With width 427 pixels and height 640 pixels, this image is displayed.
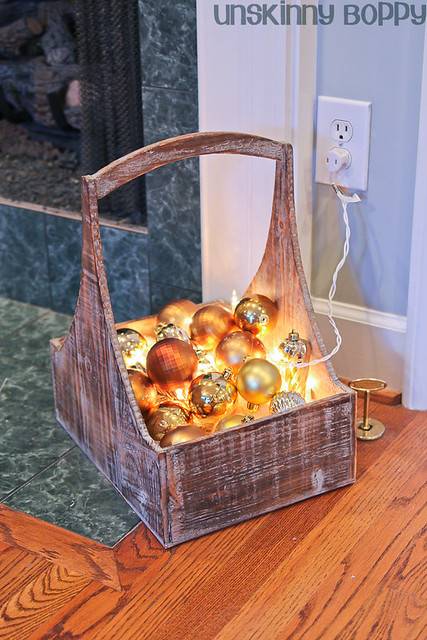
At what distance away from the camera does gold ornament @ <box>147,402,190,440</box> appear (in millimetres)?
1213

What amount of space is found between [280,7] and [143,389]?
56 centimetres

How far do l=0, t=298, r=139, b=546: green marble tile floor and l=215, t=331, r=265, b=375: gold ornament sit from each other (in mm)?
232

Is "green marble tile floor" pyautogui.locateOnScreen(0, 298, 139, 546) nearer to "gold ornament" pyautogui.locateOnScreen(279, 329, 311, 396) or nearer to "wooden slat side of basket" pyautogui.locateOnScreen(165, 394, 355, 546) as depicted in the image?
"wooden slat side of basket" pyautogui.locateOnScreen(165, 394, 355, 546)

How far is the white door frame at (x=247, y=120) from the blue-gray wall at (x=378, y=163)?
3cm

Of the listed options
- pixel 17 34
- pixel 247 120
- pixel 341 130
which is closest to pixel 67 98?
pixel 17 34

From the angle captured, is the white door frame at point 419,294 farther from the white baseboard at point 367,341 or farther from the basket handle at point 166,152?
the basket handle at point 166,152

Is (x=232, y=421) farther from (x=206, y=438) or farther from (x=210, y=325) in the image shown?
(x=210, y=325)

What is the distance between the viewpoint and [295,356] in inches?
50.1

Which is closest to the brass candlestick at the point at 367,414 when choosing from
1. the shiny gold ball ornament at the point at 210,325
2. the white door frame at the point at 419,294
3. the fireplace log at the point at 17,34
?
the white door frame at the point at 419,294

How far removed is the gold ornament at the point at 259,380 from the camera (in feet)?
4.10

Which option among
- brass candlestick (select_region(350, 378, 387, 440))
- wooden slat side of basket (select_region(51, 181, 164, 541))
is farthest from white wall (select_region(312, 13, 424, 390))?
wooden slat side of basket (select_region(51, 181, 164, 541))

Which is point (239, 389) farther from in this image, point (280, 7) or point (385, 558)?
point (280, 7)

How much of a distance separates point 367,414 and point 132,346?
0.36m

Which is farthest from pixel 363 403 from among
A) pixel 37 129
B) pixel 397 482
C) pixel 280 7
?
pixel 37 129
